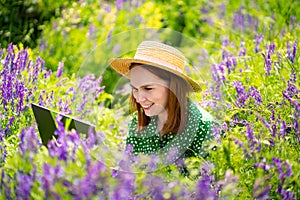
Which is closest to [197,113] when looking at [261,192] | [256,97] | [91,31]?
[256,97]

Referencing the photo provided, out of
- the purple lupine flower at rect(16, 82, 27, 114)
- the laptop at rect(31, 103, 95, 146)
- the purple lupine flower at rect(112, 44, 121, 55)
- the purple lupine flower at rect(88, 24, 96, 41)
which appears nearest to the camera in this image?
the laptop at rect(31, 103, 95, 146)

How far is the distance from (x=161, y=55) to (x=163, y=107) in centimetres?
29

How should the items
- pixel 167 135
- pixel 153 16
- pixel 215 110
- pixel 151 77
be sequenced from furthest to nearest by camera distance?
pixel 153 16, pixel 215 110, pixel 167 135, pixel 151 77

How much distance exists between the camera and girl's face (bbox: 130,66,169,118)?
285 cm

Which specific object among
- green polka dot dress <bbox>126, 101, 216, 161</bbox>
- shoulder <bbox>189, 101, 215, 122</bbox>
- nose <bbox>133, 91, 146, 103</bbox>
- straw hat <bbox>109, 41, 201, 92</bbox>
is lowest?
green polka dot dress <bbox>126, 101, 216, 161</bbox>

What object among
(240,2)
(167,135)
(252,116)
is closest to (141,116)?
(167,135)

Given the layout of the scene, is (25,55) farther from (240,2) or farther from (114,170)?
(240,2)

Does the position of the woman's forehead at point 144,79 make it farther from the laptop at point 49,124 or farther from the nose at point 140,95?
the laptop at point 49,124

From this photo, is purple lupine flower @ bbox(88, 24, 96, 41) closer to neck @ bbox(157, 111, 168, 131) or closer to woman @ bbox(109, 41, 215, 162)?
woman @ bbox(109, 41, 215, 162)

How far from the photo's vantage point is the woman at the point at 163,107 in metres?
2.85

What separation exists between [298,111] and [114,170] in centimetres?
75

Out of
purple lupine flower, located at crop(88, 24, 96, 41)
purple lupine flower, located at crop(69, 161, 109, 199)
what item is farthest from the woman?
purple lupine flower, located at crop(88, 24, 96, 41)

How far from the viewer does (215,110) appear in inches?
132

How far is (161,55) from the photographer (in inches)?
112
